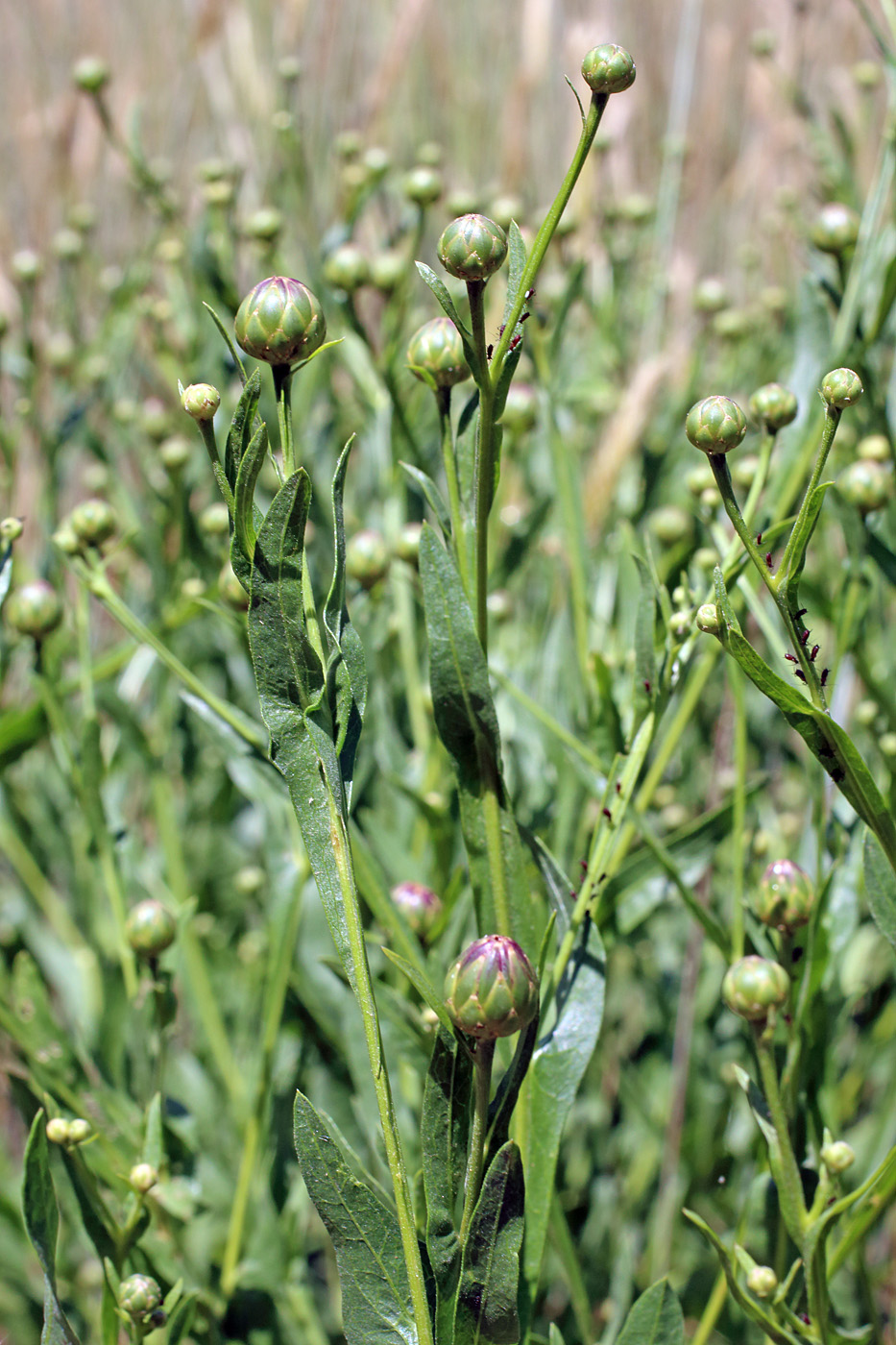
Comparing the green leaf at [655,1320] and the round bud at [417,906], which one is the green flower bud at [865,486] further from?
the green leaf at [655,1320]

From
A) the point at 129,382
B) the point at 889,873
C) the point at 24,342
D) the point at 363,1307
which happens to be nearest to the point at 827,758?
the point at 889,873

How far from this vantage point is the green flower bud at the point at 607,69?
1.78 feet

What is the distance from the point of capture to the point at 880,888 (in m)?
0.66

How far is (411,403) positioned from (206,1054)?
26.8 inches

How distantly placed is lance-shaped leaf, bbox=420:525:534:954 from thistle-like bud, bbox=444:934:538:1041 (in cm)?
10

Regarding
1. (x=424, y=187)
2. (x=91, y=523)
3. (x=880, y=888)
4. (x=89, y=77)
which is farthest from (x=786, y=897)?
(x=89, y=77)

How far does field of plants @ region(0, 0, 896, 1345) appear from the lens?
22.0 inches

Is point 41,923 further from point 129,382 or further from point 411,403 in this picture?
point 129,382

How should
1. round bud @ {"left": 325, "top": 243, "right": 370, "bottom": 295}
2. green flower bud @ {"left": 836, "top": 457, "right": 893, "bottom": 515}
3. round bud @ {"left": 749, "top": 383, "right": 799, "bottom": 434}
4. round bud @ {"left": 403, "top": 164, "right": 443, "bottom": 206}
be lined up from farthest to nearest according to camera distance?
round bud @ {"left": 403, "top": 164, "right": 443, "bottom": 206}, round bud @ {"left": 325, "top": 243, "right": 370, "bottom": 295}, green flower bud @ {"left": 836, "top": 457, "right": 893, "bottom": 515}, round bud @ {"left": 749, "top": 383, "right": 799, "bottom": 434}

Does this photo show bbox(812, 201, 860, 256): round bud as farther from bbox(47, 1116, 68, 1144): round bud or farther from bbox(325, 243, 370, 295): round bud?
bbox(47, 1116, 68, 1144): round bud

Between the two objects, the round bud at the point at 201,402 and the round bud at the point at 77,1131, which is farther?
the round bud at the point at 77,1131

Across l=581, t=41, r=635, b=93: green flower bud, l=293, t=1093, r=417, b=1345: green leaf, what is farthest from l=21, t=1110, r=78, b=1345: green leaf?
l=581, t=41, r=635, b=93: green flower bud

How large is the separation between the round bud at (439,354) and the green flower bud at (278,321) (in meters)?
0.15

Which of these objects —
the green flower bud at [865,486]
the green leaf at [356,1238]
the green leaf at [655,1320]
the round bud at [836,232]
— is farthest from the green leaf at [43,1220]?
the round bud at [836,232]
